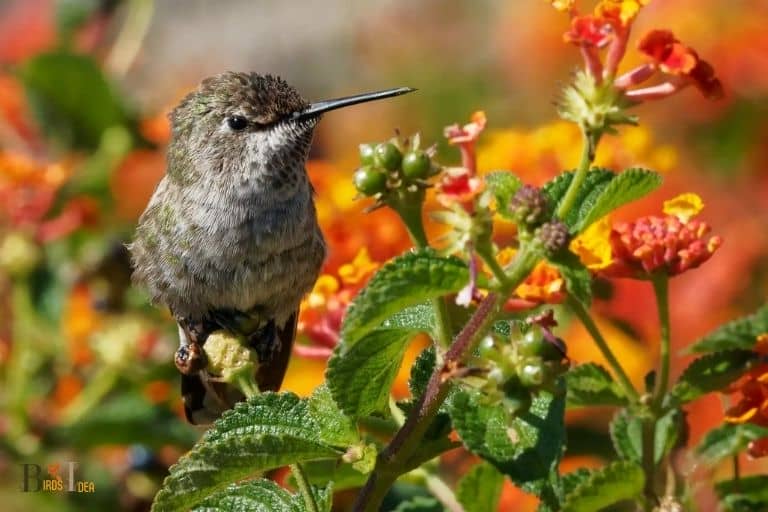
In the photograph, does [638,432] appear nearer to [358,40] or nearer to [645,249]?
[645,249]

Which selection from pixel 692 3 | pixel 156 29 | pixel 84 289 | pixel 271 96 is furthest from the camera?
pixel 156 29

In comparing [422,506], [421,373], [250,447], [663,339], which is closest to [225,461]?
[250,447]

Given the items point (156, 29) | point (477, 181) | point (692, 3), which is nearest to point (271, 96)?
point (477, 181)

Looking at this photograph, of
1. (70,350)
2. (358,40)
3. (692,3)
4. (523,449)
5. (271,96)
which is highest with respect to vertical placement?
(358,40)

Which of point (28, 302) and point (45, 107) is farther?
point (45, 107)

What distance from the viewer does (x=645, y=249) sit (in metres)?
1.49

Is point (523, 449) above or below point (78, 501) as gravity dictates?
below

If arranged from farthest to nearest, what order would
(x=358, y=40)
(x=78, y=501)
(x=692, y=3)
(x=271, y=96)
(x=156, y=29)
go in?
(x=156, y=29) < (x=358, y=40) < (x=692, y=3) < (x=78, y=501) < (x=271, y=96)

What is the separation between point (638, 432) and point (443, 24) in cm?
551

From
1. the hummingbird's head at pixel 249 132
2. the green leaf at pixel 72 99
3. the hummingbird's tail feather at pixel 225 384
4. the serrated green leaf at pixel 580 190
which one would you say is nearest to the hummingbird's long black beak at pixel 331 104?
the hummingbird's head at pixel 249 132

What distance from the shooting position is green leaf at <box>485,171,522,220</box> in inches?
50.0

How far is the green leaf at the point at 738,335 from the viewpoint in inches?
54.9

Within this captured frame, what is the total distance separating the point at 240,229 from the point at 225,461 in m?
0.97

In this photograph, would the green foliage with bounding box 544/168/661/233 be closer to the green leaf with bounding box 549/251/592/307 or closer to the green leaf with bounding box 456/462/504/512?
the green leaf with bounding box 549/251/592/307
